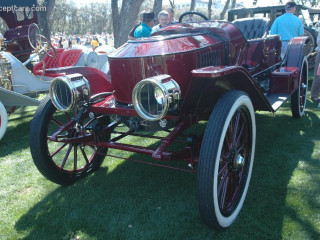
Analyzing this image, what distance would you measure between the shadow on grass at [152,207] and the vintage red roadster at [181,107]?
0.58ft

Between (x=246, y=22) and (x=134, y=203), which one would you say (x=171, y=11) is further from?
(x=134, y=203)

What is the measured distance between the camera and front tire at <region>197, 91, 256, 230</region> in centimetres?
186

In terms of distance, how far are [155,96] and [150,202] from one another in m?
1.00

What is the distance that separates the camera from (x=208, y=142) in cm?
187

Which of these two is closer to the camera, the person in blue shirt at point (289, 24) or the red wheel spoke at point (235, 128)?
the red wheel spoke at point (235, 128)

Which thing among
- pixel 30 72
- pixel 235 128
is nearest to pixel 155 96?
pixel 235 128

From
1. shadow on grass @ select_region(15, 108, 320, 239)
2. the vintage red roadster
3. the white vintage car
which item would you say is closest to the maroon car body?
the white vintage car

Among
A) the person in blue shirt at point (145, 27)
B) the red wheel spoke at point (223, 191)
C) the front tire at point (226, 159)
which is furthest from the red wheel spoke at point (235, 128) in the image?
the person in blue shirt at point (145, 27)

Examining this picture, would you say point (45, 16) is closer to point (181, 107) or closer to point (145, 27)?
point (145, 27)

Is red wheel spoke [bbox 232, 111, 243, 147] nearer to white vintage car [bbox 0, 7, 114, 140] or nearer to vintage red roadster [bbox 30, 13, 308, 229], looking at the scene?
vintage red roadster [bbox 30, 13, 308, 229]

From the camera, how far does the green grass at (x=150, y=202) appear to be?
2.16 m

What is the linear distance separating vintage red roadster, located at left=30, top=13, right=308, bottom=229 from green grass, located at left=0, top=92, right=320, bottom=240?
201 millimetres

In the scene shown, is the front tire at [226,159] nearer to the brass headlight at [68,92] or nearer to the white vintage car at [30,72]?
the brass headlight at [68,92]

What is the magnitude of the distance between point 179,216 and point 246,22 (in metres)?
3.62
